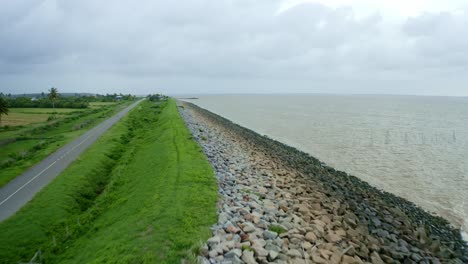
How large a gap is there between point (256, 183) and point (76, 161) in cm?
2102

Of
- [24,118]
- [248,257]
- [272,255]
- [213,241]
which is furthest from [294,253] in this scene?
[24,118]

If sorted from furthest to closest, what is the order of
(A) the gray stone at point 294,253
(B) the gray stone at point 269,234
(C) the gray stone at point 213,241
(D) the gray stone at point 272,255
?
(B) the gray stone at point 269,234 < (C) the gray stone at point 213,241 < (A) the gray stone at point 294,253 < (D) the gray stone at point 272,255

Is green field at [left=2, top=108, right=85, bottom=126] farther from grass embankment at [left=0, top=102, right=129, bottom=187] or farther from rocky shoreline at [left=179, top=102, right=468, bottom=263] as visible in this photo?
rocky shoreline at [left=179, top=102, right=468, bottom=263]

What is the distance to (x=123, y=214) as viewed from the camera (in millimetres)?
15969

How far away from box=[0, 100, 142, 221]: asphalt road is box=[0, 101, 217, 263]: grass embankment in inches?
34.6

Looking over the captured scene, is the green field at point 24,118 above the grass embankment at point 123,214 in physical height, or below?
above

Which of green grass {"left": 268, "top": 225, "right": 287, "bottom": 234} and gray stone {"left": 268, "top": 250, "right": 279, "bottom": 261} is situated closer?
gray stone {"left": 268, "top": 250, "right": 279, "bottom": 261}

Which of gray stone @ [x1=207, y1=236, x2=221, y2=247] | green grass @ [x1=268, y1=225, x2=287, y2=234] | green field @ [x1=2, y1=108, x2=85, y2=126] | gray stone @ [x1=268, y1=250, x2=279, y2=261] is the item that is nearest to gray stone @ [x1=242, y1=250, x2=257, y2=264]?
gray stone @ [x1=268, y1=250, x2=279, y2=261]

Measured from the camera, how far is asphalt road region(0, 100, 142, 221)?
804 inches

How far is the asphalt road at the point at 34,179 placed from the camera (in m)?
20.4

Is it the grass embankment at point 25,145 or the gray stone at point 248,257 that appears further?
the grass embankment at point 25,145

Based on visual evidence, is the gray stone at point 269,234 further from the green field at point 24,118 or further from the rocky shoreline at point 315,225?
the green field at point 24,118

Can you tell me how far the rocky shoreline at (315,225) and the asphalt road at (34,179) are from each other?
44.9 feet

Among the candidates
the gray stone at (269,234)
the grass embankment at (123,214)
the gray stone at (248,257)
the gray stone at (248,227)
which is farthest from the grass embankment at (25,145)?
the gray stone at (248,257)
